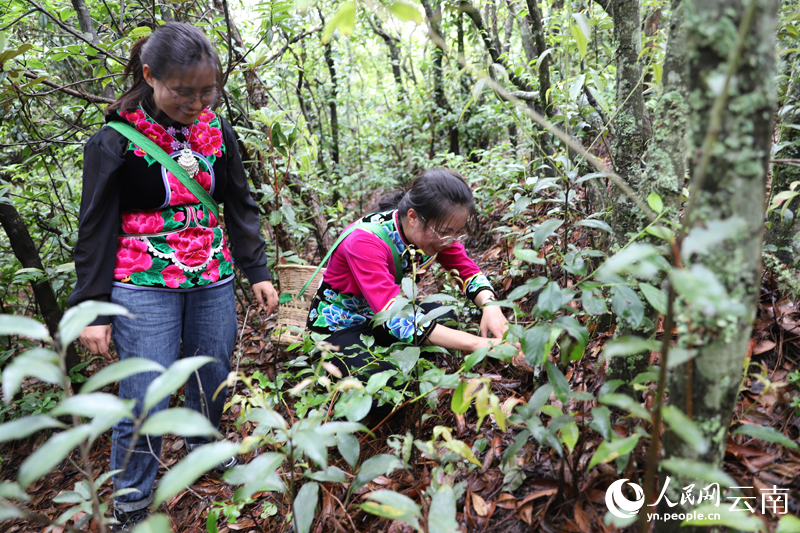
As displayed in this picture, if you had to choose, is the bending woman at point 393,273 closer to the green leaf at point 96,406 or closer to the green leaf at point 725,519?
the green leaf at point 725,519

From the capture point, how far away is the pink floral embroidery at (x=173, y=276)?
7.03 feet

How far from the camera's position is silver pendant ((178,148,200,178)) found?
2.18 m

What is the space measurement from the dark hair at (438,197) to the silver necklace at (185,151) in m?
1.12

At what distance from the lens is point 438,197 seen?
7.77 feet

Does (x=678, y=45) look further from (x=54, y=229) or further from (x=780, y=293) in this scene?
(x=54, y=229)

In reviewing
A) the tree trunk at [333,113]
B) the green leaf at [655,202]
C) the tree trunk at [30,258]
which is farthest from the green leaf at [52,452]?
the tree trunk at [333,113]

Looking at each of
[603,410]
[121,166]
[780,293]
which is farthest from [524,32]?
[603,410]

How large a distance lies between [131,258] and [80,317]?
1324mm

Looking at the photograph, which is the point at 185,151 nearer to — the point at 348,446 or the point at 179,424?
the point at 348,446

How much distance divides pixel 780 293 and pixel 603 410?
1.45 meters

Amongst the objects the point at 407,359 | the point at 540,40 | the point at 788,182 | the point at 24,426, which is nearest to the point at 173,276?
the point at 407,359

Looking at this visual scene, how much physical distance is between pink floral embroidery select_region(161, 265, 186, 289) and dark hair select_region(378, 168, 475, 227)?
123cm

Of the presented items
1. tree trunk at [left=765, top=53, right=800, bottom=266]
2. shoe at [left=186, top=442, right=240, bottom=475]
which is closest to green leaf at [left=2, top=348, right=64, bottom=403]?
shoe at [left=186, top=442, right=240, bottom=475]

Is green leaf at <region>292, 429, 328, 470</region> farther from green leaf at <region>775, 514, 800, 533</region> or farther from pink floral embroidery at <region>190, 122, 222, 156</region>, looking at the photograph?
pink floral embroidery at <region>190, 122, 222, 156</region>
